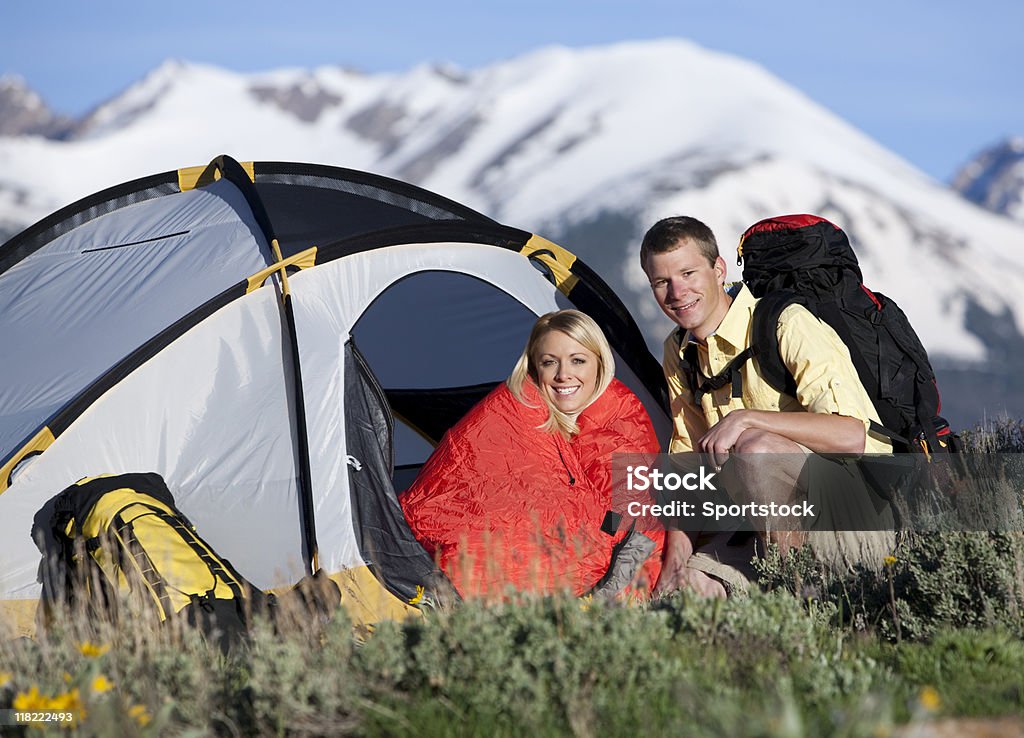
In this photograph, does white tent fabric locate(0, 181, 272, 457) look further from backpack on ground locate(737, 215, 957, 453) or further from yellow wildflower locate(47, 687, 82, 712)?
backpack on ground locate(737, 215, 957, 453)

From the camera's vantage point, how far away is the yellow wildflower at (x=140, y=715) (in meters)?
3.23

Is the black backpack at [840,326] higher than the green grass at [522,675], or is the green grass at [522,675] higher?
the black backpack at [840,326]

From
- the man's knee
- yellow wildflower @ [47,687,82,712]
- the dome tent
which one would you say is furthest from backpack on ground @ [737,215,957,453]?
yellow wildflower @ [47,687,82,712]

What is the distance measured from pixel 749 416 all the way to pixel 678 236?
3.42ft

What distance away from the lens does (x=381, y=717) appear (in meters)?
3.34

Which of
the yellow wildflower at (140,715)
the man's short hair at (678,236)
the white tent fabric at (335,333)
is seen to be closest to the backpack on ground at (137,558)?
the white tent fabric at (335,333)

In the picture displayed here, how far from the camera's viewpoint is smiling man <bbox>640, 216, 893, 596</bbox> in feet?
16.8

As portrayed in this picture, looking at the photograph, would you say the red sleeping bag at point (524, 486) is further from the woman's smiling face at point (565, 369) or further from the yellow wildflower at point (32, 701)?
the yellow wildflower at point (32, 701)

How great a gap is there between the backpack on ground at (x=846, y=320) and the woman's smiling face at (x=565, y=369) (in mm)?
961

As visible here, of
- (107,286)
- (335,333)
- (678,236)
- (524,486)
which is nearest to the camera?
(678,236)

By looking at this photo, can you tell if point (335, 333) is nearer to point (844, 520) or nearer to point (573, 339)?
point (573, 339)

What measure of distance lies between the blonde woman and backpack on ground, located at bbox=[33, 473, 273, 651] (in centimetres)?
105

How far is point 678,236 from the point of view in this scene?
18.2 ft

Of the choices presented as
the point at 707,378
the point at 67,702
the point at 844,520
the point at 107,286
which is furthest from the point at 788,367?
the point at 107,286
